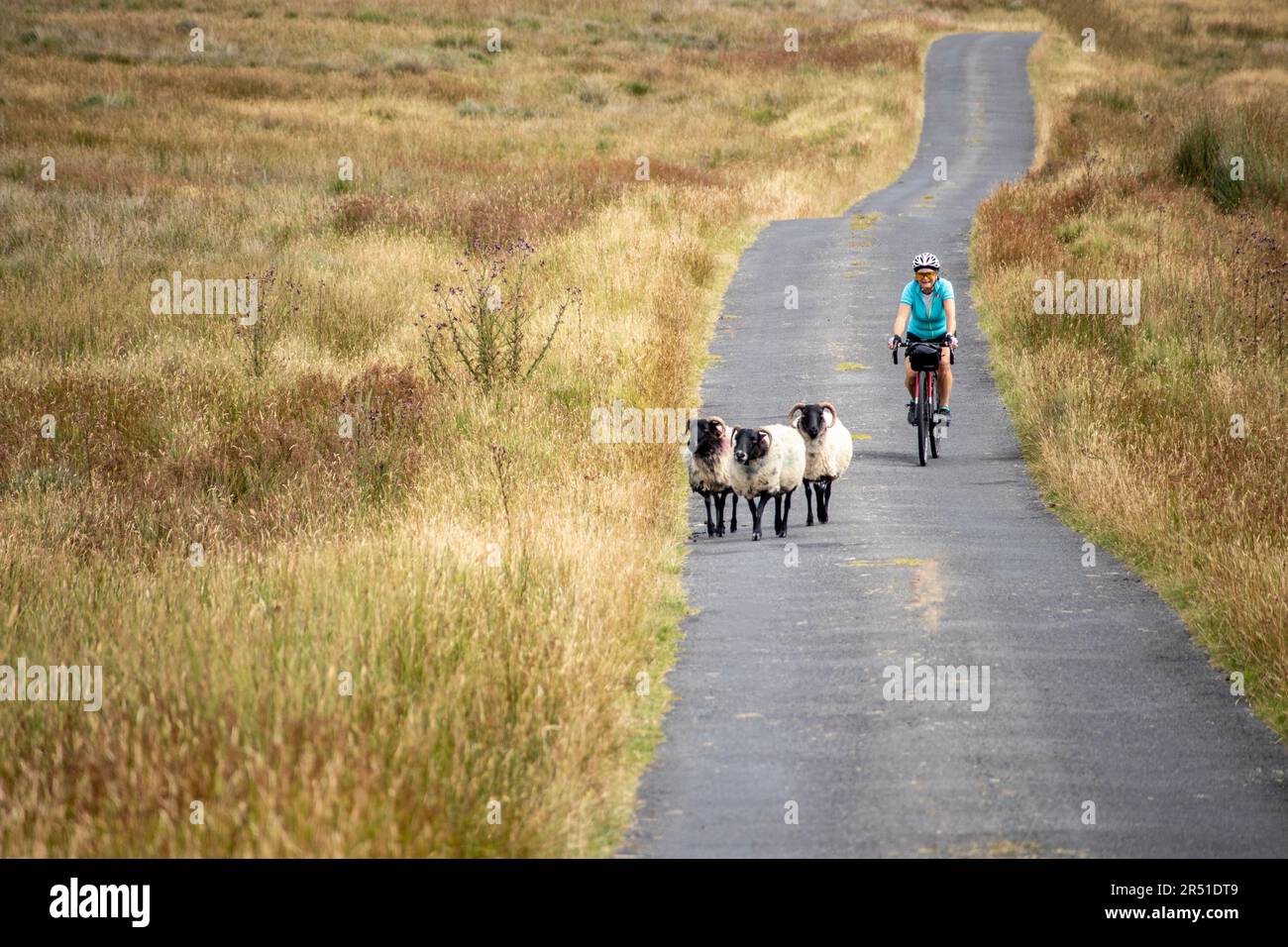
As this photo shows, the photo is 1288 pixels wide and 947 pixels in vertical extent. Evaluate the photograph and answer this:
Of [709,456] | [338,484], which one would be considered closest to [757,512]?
[709,456]

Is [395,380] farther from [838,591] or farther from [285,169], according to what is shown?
[285,169]

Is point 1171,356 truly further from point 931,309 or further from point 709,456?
point 709,456

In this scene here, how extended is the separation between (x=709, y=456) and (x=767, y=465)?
A: 438mm

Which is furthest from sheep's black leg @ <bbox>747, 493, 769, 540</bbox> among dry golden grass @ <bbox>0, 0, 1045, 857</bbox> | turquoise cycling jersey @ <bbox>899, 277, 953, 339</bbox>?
turquoise cycling jersey @ <bbox>899, 277, 953, 339</bbox>

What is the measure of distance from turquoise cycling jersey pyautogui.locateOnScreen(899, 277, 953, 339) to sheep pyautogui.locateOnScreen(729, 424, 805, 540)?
9.83ft

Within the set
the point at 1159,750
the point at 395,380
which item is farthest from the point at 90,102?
the point at 1159,750

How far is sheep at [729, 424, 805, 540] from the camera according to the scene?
1104 cm

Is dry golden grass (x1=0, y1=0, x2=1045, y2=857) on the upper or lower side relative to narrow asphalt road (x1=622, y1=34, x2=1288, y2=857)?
upper

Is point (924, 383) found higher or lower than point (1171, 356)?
lower

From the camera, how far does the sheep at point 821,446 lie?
11.7 m

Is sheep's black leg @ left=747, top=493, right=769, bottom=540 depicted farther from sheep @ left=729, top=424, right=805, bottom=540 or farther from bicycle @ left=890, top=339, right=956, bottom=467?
bicycle @ left=890, top=339, right=956, bottom=467

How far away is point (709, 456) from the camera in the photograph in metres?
11.3

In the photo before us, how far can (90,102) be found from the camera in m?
41.8
